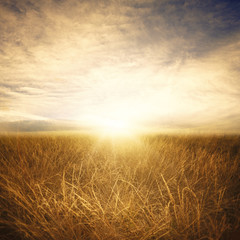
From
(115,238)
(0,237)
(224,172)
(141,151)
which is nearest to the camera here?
(115,238)

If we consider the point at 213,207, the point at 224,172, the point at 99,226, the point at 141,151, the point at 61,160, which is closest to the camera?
the point at 99,226

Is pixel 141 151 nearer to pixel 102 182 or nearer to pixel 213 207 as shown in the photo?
pixel 102 182

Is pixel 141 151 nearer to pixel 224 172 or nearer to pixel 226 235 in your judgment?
pixel 224 172

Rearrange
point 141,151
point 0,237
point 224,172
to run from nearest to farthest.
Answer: point 0,237 < point 224,172 < point 141,151

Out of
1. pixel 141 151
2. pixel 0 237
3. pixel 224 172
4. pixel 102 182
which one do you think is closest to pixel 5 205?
pixel 0 237

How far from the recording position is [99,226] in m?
1.46

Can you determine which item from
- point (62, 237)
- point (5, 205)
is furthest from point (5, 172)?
point (62, 237)

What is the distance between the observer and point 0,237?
157cm

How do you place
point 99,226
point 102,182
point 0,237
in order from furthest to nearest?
point 102,182 < point 0,237 < point 99,226

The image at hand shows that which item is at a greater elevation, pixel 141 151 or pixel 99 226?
pixel 141 151

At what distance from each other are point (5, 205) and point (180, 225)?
209cm

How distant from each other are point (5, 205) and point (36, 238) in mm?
817

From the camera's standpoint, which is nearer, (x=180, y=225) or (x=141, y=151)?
(x=180, y=225)

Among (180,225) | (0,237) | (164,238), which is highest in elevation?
(180,225)
